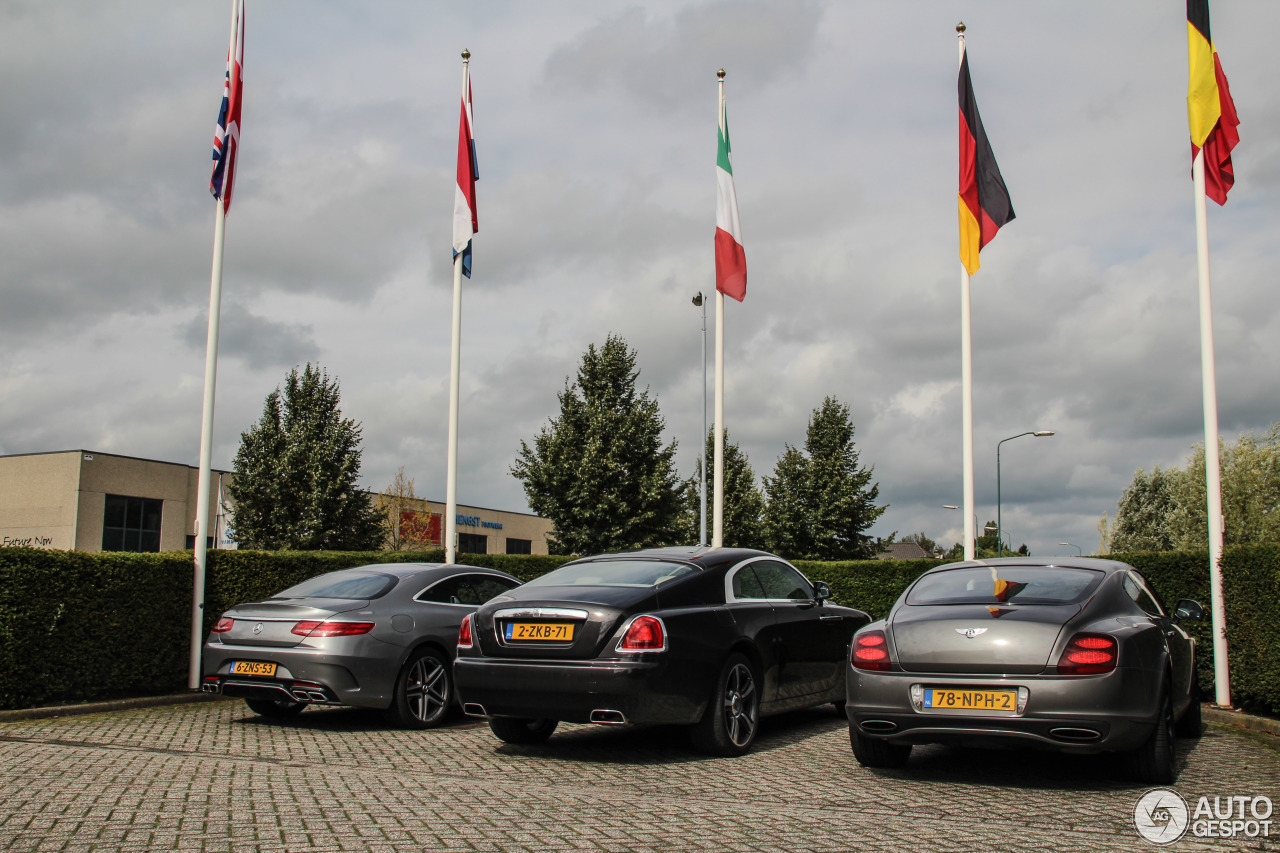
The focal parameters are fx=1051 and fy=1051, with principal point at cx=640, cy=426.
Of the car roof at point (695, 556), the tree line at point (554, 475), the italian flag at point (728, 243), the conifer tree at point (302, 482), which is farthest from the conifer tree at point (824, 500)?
the car roof at point (695, 556)

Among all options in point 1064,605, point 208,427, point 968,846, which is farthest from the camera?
point 208,427

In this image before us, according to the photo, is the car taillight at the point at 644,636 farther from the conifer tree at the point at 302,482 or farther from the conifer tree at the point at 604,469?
the conifer tree at the point at 302,482

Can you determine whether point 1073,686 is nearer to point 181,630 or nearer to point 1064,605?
point 1064,605

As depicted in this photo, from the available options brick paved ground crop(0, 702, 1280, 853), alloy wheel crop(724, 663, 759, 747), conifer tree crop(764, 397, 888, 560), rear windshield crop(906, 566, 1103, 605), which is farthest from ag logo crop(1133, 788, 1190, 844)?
conifer tree crop(764, 397, 888, 560)

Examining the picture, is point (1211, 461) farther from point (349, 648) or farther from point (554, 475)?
point (554, 475)

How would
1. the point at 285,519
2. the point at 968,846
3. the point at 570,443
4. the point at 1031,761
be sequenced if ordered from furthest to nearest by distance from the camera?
the point at 285,519
the point at 570,443
the point at 1031,761
the point at 968,846

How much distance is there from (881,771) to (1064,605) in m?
1.60

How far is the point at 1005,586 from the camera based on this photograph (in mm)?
6789

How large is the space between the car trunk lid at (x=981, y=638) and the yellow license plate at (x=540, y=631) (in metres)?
2.12

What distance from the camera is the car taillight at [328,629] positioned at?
8.72 meters

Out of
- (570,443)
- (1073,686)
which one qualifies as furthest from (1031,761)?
(570,443)

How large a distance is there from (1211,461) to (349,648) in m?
8.79

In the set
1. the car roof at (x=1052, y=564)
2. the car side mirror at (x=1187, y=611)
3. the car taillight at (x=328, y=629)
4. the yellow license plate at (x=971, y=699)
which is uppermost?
the car roof at (x=1052, y=564)

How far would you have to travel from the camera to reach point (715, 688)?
7242 millimetres
